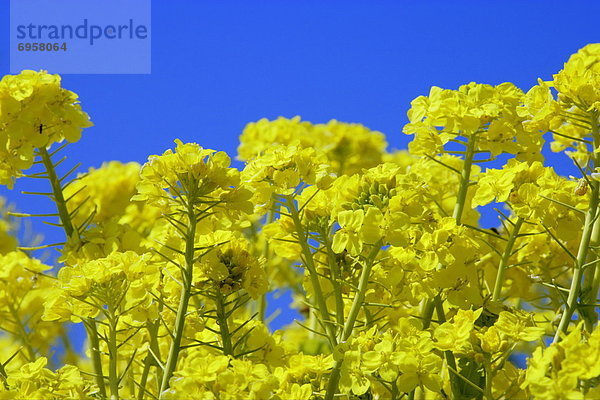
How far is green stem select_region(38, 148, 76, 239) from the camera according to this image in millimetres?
1471

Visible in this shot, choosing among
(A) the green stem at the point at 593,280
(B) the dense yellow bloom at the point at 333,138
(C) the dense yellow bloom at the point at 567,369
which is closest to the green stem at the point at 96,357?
(C) the dense yellow bloom at the point at 567,369

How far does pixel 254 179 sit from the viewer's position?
129cm

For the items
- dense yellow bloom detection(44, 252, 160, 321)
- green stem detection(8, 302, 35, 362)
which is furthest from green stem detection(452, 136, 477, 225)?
green stem detection(8, 302, 35, 362)

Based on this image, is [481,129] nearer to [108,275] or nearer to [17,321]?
[108,275]

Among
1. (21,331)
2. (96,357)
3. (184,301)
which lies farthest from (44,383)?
(21,331)

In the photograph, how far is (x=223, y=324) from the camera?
1286 millimetres

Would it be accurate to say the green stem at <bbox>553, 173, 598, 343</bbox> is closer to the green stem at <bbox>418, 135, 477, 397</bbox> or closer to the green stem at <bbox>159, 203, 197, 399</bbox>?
the green stem at <bbox>418, 135, 477, 397</bbox>

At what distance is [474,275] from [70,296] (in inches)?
24.6

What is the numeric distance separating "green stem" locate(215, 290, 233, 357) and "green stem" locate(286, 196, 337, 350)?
0.46ft

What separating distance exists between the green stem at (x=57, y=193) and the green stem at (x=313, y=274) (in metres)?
0.43

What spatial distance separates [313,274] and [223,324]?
156 millimetres

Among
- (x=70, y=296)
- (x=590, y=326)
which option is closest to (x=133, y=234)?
(x=70, y=296)

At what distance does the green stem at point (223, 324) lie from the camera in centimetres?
128

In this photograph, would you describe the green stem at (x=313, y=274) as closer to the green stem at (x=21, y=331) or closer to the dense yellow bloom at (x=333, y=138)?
the green stem at (x=21, y=331)
